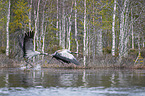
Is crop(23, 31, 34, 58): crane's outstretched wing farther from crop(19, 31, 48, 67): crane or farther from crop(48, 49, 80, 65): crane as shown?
crop(48, 49, 80, 65): crane

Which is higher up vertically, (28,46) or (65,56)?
(28,46)

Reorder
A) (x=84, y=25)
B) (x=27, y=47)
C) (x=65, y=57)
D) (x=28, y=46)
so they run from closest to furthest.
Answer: (x=65, y=57) → (x=27, y=47) → (x=28, y=46) → (x=84, y=25)

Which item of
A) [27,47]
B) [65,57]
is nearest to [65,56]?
[65,57]

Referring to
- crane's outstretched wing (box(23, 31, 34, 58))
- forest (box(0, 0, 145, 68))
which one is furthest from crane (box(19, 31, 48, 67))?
forest (box(0, 0, 145, 68))

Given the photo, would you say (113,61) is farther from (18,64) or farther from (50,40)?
(50,40)

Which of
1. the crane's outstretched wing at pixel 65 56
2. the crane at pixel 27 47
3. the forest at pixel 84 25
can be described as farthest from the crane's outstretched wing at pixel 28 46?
the forest at pixel 84 25

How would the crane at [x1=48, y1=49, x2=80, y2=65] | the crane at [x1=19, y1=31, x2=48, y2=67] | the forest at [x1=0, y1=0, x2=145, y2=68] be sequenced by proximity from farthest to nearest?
1. the forest at [x1=0, y1=0, x2=145, y2=68]
2. the crane at [x1=19, y1=31, x2=48, y2=67]
3. the crane at [x1=48, y1=49, x2=80, y2=65]

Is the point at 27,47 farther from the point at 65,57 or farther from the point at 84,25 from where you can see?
the point at 84,25

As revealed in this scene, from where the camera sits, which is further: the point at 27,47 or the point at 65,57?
the point at 27,47

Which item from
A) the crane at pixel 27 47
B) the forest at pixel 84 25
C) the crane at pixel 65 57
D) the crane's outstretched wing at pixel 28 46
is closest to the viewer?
the crane at pixel 65 57

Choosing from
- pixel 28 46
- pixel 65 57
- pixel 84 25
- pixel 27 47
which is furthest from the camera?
pixel 84 25

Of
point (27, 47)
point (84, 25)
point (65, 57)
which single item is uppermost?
point (84, 25)

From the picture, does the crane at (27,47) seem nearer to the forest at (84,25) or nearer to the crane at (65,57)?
the crane at (65,57)

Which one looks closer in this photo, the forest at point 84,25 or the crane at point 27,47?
the crane at point 27,47
